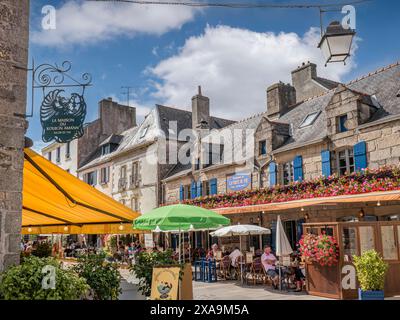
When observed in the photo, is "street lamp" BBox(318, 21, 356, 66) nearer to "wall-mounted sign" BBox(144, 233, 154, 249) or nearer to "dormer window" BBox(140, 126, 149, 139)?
"wall-mounted sign" BBox(144, 233, 154, 249)

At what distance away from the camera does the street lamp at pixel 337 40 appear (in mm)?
5824

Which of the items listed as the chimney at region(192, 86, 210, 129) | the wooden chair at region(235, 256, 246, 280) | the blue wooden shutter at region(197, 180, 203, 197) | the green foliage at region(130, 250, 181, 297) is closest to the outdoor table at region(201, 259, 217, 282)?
the wooden chair at region(235, 256, 246, 280)

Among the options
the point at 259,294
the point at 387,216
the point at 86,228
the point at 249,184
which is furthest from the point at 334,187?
the point at 86,228

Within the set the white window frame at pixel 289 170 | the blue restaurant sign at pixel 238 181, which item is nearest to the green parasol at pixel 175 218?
the white window frame at pixel 289 170

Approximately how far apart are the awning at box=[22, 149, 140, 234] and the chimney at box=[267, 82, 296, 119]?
14155mm

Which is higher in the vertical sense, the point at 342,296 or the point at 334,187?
the point at 334,187

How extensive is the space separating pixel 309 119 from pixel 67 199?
44.4 ft

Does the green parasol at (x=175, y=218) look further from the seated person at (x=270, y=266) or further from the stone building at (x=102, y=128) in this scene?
the stone building at (x=102, y=128)

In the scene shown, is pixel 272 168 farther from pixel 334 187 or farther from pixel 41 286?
pixel 41 286

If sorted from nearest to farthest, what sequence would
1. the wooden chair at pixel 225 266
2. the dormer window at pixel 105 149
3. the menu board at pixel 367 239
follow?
the menu board at pixel 367 239
the wooden chair at pixel 225 266
the dormer window at pixel 105 149

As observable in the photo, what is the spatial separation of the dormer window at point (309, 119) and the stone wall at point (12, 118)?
14144 mm

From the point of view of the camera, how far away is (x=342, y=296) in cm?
945

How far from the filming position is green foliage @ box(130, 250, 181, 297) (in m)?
7.05
